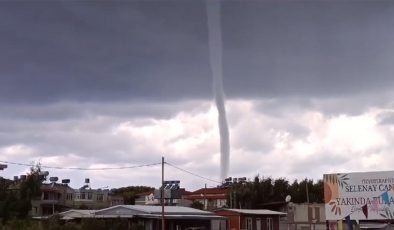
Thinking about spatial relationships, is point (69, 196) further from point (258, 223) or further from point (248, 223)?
point (248, 223)

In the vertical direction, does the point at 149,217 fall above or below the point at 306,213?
below

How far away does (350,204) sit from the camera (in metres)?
49.4

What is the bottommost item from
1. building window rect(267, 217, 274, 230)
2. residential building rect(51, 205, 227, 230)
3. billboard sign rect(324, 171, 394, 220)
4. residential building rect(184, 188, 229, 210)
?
building window rect(267, 217, 274, 230)

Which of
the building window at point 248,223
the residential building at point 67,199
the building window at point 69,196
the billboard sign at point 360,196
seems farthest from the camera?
the building window at point 69,196

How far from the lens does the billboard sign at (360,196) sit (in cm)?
4844

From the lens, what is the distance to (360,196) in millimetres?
49125

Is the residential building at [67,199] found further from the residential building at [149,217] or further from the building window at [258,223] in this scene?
the residential building at [149,217]

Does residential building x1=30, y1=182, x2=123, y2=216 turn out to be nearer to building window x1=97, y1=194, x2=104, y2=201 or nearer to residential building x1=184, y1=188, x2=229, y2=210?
building window x1=97, y1=194, x2=104, y2=201

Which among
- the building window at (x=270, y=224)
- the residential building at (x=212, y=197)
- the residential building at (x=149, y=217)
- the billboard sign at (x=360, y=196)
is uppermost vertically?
the residential building at (x=212, y=197)

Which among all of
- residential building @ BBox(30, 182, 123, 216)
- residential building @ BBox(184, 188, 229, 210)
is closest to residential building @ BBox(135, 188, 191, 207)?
residential building @ BBox(184, 188, 229, 210)

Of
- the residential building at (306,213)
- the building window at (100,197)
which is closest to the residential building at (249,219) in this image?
the residential building at (306,213)

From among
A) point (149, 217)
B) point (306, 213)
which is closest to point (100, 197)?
point (306, 213)

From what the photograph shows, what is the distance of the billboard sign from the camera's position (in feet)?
159

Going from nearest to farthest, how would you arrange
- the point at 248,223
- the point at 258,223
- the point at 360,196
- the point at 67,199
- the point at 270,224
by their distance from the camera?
the point at 360,196, the point at 248,223, the point at 258,223, the point at 270,224, the point at 67,199
